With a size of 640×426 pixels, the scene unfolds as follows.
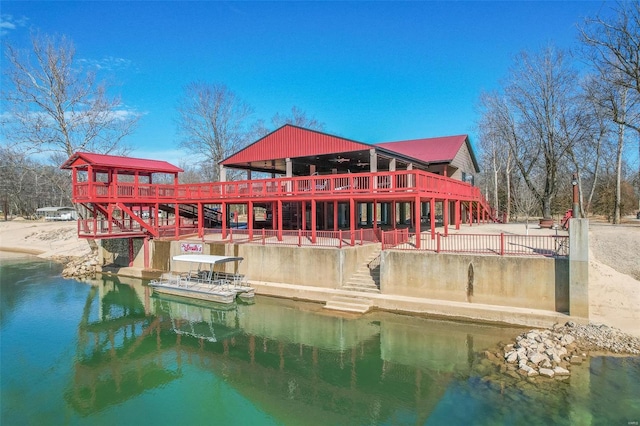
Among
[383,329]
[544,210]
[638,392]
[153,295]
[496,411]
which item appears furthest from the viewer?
[544,210]

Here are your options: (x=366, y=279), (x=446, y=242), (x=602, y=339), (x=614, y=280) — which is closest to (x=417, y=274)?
(x=366, y=279)

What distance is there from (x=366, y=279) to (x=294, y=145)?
9720mm

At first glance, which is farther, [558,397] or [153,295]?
[153,295]

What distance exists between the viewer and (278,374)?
10.8 m

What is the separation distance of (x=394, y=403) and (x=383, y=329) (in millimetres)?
4728

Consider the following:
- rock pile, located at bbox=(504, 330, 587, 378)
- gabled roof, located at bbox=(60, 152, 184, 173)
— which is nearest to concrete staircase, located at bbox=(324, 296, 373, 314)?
rock pile, located at bbox=(504, 330, 587, 378)

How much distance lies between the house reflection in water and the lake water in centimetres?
5

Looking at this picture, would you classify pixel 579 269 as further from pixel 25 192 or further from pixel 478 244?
pixel 25 192

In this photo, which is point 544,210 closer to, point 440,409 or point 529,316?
point 529,316

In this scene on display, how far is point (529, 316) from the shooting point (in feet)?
42.9

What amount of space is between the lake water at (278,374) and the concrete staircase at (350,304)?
541mm

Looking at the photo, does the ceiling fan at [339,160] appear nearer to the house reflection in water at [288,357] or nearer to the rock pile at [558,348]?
the house reflection in water at [288,357]

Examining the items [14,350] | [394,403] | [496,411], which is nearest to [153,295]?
[14,350]

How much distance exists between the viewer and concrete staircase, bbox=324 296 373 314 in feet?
50.9
